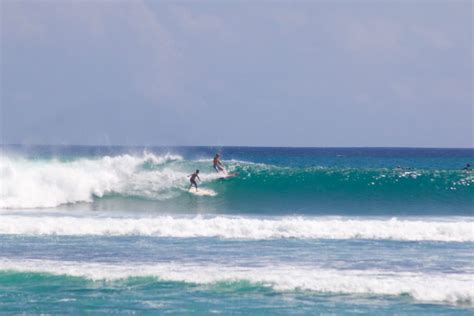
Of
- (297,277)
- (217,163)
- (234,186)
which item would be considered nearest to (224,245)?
(297,277)

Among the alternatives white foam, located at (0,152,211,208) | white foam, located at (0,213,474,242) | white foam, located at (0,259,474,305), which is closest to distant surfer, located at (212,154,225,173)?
white foam, located at (0,152,211,208)

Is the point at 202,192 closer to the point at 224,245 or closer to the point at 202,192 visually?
the point at 202,192

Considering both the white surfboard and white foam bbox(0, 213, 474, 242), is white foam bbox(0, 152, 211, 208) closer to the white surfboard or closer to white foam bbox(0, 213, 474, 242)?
the white surfboard

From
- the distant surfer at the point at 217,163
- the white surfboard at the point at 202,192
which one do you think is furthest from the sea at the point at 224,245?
the distant surfer at the point at 217,163

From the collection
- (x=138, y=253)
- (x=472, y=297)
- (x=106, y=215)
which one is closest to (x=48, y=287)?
(x=138, y=253)

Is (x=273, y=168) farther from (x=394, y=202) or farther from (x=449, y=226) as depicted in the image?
(x=449, y=226)

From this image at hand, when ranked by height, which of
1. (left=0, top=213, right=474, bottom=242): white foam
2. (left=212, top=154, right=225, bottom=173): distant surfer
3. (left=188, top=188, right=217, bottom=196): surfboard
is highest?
(left=212, top=154, right=225, bottom=173): distant surfer

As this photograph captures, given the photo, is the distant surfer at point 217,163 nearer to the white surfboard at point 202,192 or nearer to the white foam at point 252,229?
the white surfboard at point 202,192

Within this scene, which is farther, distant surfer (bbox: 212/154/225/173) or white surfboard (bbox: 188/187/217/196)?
distant surfer (bbox: 212/154/225/173)

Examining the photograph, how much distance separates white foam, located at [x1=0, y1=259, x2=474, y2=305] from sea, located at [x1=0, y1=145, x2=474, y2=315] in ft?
0.09

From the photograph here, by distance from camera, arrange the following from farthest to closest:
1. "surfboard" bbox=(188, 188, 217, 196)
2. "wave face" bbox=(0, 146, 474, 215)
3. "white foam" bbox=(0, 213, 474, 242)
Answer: "surfboard" bbox=(188, 188, 217, 196) → "wave face" bbox=(0, 146, 474, 215) → "white foam" bbox=(0, 213, 474, 242)

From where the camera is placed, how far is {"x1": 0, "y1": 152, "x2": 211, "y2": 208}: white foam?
979 inches

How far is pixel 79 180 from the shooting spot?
26906 millimetres

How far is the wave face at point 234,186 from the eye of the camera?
81.2 feet
